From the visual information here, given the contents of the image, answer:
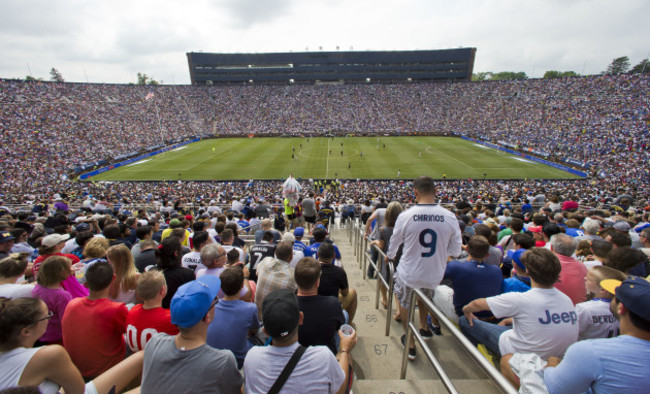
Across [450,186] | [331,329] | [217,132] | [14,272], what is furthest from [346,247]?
[217,132]

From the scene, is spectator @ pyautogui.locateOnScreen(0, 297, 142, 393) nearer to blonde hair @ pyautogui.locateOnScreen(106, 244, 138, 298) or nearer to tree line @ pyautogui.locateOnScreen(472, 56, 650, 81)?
blonde hair @ pyautogui.locateOnScreen(106, 244, 138, 298)

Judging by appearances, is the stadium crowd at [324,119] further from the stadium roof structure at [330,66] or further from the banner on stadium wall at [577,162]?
the stadium roof structure at [330,66]

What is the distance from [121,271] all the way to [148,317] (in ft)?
4.88

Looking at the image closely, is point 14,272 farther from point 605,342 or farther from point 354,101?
point 354,101

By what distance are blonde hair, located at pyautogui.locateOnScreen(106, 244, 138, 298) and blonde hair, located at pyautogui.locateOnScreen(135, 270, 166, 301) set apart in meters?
1.31

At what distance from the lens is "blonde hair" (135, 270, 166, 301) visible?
3004 mm

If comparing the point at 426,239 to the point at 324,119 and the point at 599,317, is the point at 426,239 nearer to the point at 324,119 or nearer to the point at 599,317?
the point at 599,317

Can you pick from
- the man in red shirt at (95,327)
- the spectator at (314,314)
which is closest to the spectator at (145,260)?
the man in red shirt at (95,327)

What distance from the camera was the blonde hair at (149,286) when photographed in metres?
3.00

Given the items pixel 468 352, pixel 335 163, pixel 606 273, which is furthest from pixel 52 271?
pixel 335 163

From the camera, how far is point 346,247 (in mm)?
11367

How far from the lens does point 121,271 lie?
411 centimetres

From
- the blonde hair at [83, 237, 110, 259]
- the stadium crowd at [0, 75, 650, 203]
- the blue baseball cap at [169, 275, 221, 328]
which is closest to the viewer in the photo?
the blue baseball cap at [169, 275, 221, 328]

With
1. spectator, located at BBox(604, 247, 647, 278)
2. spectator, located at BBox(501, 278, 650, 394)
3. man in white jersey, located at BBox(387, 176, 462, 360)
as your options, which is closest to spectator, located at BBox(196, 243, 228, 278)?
man in white jersey, located at BBox(387, 176, 462, 360)
